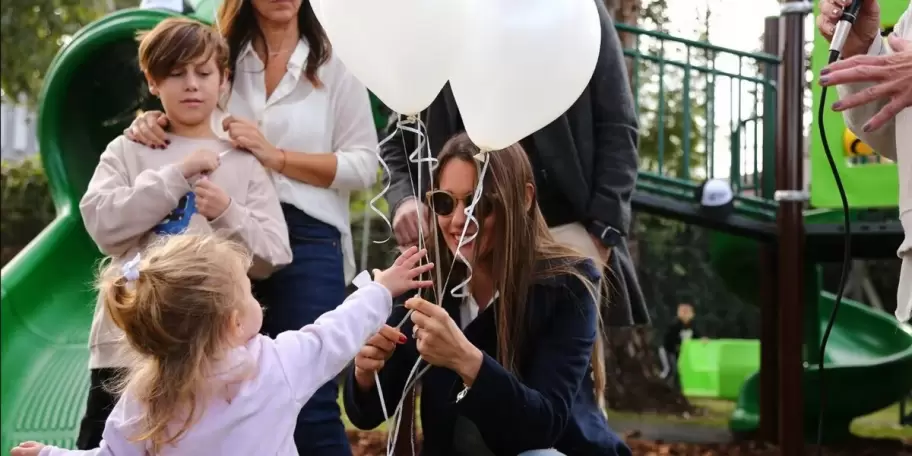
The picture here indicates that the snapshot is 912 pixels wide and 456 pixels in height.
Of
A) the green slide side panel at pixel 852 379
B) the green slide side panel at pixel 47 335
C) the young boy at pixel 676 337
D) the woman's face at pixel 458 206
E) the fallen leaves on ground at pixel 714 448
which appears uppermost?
the woman's face at pixel 458 206

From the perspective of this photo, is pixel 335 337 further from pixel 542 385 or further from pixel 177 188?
pixel 177 188

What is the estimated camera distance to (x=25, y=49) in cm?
879

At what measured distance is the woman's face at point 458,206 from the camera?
210 centimetres

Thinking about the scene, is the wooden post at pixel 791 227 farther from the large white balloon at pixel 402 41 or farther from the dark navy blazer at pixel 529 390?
the large white balloon at pixel 402 41

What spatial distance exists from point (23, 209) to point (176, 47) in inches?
317

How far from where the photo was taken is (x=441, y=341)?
6.17ft

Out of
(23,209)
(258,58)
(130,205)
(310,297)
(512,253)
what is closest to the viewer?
(512,253)

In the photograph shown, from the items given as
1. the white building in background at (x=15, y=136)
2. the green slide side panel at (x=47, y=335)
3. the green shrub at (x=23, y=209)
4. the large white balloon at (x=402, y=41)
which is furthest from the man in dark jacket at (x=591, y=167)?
the white building in background at (x=15, y=136)

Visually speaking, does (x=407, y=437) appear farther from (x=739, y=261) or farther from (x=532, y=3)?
(x=739, y=261)

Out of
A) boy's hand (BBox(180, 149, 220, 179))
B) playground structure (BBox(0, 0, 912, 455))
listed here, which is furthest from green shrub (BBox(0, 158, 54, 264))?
boy's hand (BBox(180, 149, 220, 179))

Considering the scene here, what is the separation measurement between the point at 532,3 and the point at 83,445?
5.04ft

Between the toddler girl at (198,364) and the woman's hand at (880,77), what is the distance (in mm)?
1056

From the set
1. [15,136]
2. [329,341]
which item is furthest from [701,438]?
[15,136]

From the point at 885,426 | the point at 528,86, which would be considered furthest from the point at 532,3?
the point at 885,426
